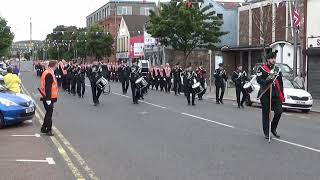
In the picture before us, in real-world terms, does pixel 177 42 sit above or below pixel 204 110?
above

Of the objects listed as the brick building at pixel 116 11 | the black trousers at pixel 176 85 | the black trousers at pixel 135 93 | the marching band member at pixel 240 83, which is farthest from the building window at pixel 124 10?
the marching band member at pixel 240 83

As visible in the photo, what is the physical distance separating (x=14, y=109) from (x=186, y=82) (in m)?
10.6

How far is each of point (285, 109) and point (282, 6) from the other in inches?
917

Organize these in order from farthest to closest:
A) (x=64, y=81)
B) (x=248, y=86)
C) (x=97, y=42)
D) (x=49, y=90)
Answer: (x=97, y=42)
(x=64, y=81)
(x=248, y=86)
(x=49, y=90)

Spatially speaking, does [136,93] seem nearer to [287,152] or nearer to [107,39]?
[287,152]

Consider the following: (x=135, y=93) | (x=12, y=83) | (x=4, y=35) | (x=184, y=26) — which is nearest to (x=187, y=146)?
(x=12, y=83)

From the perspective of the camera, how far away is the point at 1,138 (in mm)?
12664

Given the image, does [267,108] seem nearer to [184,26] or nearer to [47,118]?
[47,118]

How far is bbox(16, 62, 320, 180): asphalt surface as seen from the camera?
8.56 m

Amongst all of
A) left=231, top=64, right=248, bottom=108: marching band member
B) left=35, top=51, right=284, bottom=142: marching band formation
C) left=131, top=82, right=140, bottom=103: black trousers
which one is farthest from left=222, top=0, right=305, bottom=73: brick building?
left=131, top=82, right=140, bottom=103: black trousers

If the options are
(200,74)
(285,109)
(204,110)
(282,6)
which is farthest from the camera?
(282,6)

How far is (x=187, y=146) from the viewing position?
11.2 meters

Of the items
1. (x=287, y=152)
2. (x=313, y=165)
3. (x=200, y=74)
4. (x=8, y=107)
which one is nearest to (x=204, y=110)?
(x=200, y=74)

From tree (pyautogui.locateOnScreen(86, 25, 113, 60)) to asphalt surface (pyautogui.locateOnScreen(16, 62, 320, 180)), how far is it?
213 ft
